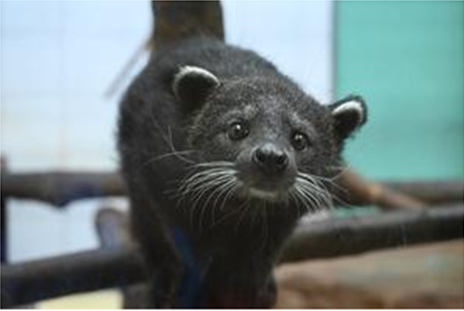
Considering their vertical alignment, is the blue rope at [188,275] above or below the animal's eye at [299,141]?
below

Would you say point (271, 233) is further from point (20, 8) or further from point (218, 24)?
point (20, 8)

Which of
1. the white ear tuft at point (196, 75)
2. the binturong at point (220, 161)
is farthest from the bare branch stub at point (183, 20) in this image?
the white ear tuft at point (196, 75)

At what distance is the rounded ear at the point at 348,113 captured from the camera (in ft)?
5.07

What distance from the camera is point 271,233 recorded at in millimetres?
1703

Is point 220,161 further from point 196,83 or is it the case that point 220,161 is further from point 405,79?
point 405,79

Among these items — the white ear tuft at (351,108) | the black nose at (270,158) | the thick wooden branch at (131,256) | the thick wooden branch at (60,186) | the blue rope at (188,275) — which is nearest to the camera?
the black nose at (270,158)

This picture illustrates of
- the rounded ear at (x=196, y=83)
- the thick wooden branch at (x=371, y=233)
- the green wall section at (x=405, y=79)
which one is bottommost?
the thick wooden branch at (x=371, y=233)

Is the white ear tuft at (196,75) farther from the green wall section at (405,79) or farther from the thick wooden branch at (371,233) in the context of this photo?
the thick wooden branch at (371,233)

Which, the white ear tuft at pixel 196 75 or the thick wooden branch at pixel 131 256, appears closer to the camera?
the white ear tuft at pixel 196 75

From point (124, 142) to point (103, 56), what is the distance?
17cm

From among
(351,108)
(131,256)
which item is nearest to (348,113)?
(351,108)

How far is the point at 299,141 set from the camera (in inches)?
60.3

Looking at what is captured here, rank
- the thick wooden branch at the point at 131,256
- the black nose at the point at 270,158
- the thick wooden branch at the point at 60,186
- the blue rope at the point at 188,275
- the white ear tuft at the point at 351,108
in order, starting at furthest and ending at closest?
the thick wooden branch at the point at 60,186 → the thick wooden branch at the point at 131,256 → the blue rope at the point at 188,275 → the white ear tuft at the point at 351,108 → the black nose at the point at 270,158

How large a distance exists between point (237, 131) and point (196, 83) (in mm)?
126
